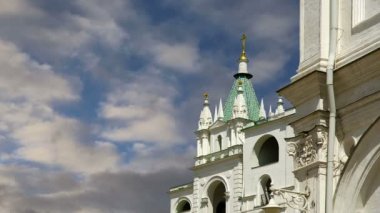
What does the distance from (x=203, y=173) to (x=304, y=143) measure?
143 ft

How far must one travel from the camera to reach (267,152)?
49781 mm

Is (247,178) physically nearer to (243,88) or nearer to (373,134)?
(243,88)

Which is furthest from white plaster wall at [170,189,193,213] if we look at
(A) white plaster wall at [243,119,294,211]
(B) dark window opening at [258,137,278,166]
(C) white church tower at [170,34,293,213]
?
(B) dark window opening at [258,137,278,166]

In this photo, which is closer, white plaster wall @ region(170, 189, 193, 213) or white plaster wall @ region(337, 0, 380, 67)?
white plaster wall @ region(337, 0, 380, 67)

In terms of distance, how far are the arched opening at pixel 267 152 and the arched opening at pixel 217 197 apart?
504cm

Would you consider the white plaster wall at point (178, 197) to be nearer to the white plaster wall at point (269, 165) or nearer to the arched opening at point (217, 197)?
the arched opening at point (217, 197)

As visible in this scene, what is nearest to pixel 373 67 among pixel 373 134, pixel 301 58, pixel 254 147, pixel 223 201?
pixel 373 134

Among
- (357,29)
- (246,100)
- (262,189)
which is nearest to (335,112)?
(357,29)

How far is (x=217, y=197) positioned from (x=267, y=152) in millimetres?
6935

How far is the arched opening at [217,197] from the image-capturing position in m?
54.4

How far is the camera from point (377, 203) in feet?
36.2

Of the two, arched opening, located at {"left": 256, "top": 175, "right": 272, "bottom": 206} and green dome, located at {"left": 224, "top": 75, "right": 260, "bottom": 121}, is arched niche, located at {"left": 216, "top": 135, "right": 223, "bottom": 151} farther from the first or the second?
arched opening, located at {"left": 256, "top": 175, "right": 272, "bottom": 206}

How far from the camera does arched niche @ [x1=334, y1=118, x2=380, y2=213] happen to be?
36.1 ft

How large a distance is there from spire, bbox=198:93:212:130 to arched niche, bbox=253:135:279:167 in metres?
7.27
